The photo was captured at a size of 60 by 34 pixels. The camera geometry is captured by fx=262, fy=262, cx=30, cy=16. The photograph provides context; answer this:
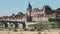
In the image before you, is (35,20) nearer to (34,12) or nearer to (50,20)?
(50,20)

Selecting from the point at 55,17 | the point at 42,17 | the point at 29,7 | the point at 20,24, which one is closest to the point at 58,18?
the point at 55,17

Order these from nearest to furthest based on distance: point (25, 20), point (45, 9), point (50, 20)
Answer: point (50, 20)
point (25, 20)
point (45, 9)

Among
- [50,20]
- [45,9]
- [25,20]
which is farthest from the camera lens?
[45,9]

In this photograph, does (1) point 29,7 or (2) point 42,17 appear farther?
(1) point 29,7

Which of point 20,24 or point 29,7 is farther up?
point 29,7

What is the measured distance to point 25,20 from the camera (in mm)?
85688

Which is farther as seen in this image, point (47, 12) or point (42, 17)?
point (47, 12)

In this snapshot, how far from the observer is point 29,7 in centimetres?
10019

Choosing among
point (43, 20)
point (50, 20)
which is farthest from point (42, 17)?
point (50, 20)

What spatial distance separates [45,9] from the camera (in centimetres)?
9888

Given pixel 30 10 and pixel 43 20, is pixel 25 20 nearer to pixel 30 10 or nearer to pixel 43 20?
pixel 43 20

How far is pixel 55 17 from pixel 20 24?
11500 mm

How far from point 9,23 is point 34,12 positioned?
2224cm

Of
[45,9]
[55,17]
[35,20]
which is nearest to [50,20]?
[55,17]
